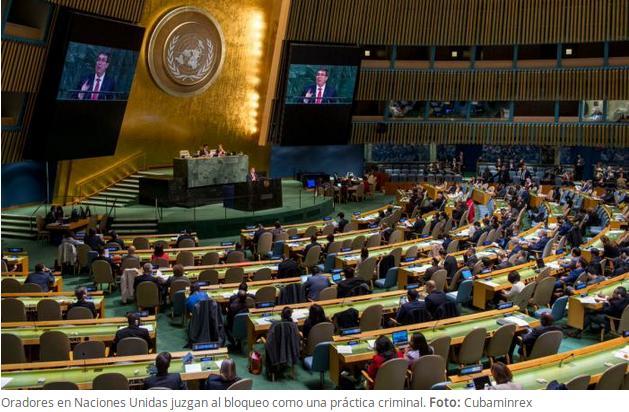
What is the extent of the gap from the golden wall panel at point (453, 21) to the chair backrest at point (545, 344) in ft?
77.4

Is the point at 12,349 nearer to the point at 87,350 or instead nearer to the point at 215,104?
the point at 87,350

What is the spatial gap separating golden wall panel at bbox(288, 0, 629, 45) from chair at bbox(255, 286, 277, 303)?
2080 centimetres

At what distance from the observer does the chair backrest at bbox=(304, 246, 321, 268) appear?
52.5ft

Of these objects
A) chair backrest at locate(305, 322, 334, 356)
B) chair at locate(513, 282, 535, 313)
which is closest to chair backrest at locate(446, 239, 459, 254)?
chair at locate(513, 282, 535, 313)

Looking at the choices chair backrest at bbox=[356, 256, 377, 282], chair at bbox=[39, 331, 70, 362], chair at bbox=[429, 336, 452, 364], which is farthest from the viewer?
chair backrest at bbox=[356, 256, 377, 282]

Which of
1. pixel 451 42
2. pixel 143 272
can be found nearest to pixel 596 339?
pixel 143 272

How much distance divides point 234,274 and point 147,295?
5.83 feet

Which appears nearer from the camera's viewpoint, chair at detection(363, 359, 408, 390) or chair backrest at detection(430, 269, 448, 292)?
chair at detection(363, 359, 408, 390)

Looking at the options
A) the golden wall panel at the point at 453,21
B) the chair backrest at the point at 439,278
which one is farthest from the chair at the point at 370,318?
the golden wall panel at the point at 453,21

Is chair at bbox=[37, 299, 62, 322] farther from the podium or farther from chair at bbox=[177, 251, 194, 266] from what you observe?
the podium

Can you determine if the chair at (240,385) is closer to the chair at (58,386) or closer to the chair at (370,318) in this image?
the chair at (58,386)

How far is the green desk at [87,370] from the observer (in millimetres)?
7918

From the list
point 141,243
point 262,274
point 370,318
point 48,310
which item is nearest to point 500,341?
point 370,318
